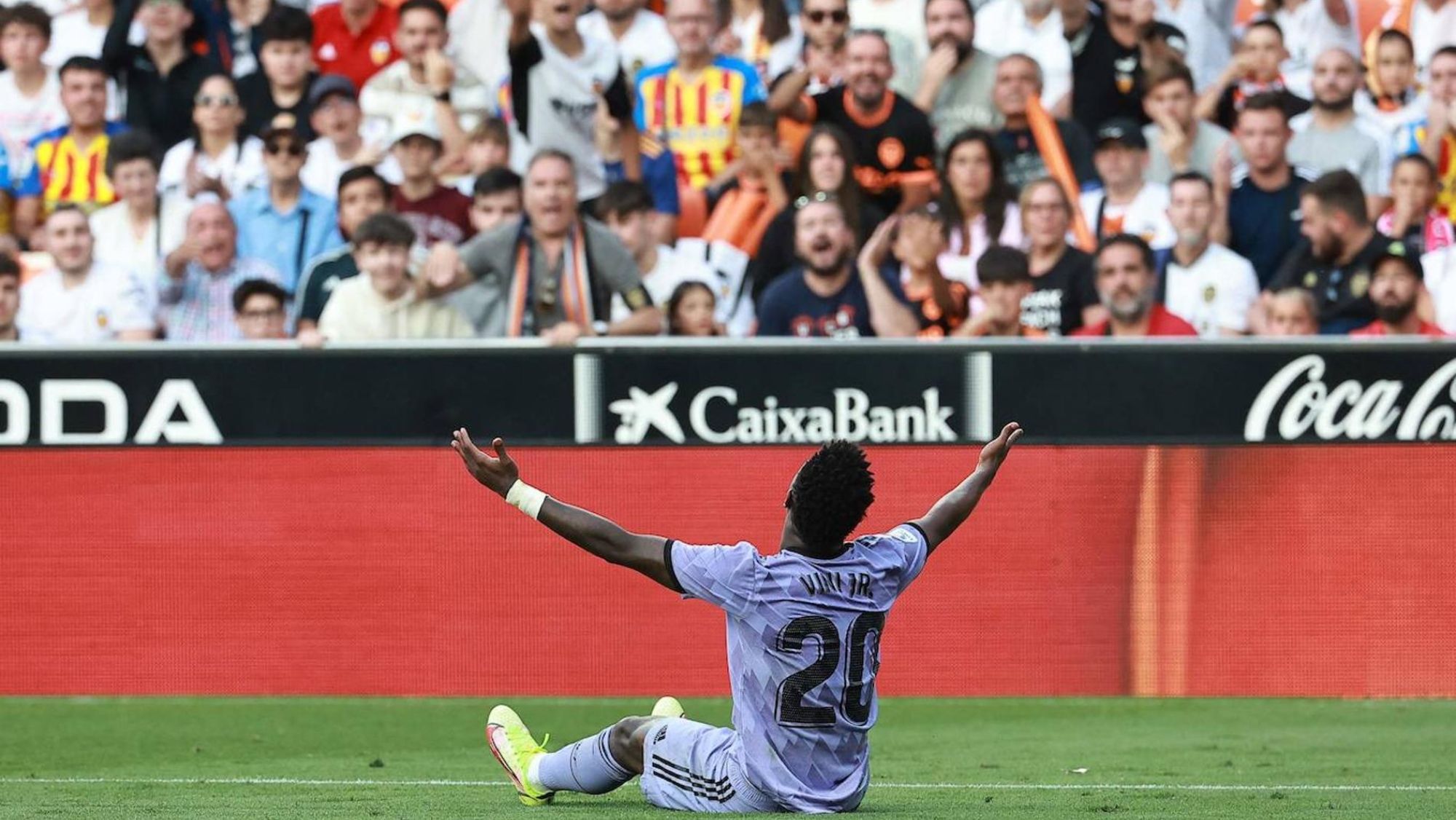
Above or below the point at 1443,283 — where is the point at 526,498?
above

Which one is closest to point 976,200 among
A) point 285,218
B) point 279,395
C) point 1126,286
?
point 1126,286

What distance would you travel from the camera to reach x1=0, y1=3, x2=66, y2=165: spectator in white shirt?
14570mm

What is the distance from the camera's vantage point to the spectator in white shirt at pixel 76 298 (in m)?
12.8

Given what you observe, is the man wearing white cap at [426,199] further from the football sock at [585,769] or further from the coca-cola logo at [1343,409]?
the football sock at [585,769]

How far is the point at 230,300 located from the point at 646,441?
306 centimetres

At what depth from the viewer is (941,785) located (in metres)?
8.35

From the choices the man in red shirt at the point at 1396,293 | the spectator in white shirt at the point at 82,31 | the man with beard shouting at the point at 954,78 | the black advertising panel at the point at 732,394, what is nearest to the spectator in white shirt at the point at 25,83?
the spectator in white shirt at the point at 82,31

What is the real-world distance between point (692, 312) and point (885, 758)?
384 cm

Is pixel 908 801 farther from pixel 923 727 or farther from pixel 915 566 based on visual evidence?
pixel 923 727

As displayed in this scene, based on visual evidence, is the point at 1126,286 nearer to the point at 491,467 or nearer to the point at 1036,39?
the point at 1036,39

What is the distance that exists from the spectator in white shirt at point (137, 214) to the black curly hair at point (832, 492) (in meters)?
7.77

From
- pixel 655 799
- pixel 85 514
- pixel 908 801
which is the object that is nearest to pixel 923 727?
pixel 908 801

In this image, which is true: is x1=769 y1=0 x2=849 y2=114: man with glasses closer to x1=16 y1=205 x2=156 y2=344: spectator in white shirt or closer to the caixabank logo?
the caixabank logo

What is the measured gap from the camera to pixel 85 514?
11578 mm
